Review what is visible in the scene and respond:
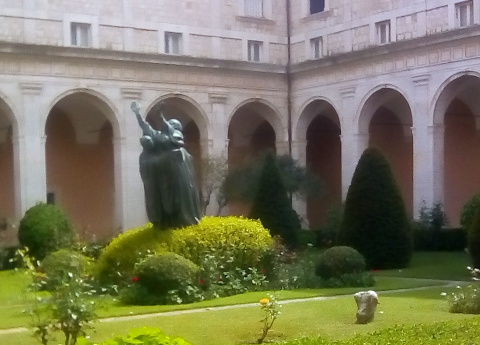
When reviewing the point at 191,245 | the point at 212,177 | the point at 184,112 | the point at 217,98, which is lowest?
the point at 191,245

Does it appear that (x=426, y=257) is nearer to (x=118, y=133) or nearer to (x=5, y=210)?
(x=118, y=133)

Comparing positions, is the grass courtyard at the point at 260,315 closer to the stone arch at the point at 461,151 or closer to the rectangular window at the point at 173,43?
the rectangular window at the point at 173,43

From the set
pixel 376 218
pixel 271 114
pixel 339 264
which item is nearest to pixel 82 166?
pixel 271 114

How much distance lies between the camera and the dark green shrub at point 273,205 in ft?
78.0

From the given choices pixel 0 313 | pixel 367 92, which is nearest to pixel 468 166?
pixel 367 92

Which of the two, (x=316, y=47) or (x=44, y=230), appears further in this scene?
(x=316, y=47)

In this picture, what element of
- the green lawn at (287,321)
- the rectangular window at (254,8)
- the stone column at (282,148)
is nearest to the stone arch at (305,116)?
the stone column at (282,148)

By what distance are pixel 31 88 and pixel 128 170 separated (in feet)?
15.8

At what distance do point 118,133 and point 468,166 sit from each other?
14513 millimetres

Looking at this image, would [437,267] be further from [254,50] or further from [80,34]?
[80,34]

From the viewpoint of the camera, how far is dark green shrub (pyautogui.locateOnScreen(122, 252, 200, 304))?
48.3 ft

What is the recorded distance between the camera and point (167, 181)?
16203 mm

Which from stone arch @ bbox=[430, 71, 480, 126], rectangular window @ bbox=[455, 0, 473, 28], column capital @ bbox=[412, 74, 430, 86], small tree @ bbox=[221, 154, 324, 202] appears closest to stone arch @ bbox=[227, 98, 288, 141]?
small tree @ bbox=[221, 154, 324, 202]

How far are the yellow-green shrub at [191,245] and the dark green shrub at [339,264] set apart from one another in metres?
1.46
